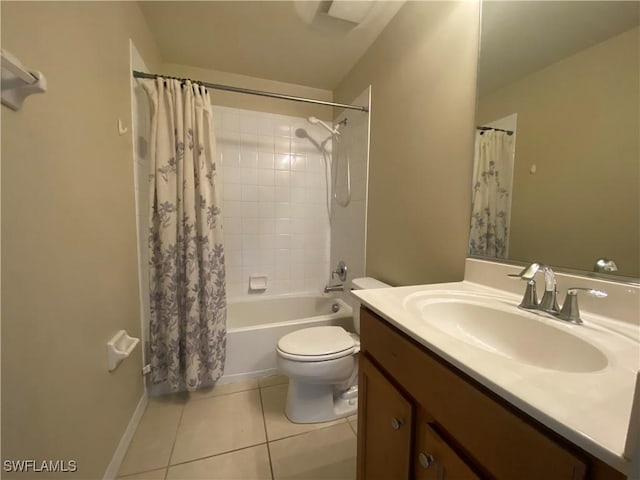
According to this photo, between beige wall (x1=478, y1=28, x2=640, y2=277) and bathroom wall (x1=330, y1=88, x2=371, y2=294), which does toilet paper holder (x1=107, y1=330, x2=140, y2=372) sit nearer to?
bathroom wall (x1=330, y1=88, x2=371, y2=294)

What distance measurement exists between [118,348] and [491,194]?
164 centimetres

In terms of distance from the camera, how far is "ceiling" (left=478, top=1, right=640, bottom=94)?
67cm

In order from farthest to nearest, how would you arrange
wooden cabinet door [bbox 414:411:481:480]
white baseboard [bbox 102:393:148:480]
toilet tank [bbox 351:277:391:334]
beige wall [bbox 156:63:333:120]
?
1. beige wall [bbox 156:63:333:120]
2. toilet tank [bbox 351:277:391:334]
3. white baseboard [bbox 102:393:148:480]
4. wooden cabinet door [bbox 414:411:481:480]

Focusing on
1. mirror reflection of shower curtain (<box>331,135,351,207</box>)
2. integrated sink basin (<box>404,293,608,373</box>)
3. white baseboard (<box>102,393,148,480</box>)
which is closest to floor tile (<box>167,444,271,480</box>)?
white baseboard (<box>102,393,148,480</box>)

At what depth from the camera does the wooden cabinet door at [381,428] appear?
62cm

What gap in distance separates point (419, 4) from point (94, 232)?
178cm

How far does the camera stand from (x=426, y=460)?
0.54 meters

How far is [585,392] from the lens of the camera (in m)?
0.36

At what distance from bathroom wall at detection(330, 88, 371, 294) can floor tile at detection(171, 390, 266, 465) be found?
40.2 inches

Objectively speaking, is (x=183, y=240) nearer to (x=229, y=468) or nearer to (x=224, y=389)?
(x=224, y=389)

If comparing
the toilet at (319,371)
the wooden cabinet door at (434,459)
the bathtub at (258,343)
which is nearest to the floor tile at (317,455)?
the toilet at (319,371)

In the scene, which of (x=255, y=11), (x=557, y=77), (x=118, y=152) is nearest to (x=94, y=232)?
(x=118, y=152)

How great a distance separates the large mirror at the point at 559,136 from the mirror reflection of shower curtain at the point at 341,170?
1166 millimetres

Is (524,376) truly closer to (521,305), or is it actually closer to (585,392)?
(585,392)
